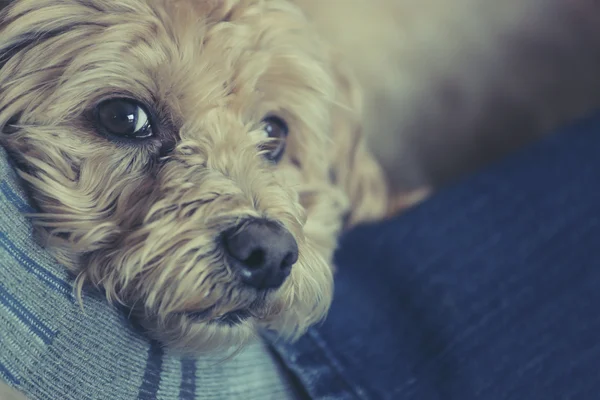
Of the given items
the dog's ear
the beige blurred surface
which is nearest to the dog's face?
the dog's ear

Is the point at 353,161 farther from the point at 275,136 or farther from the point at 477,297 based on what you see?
the point at 477,297

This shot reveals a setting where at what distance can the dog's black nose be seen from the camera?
2.69 feet

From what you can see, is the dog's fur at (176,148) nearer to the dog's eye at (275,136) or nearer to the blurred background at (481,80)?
the dog's eye at (275,136)

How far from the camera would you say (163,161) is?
0.94 m

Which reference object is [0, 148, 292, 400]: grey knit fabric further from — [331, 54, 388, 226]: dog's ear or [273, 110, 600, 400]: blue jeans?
[331, 54, 388, 226]: dog's ear

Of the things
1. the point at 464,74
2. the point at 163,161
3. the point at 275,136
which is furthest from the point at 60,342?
the point at 464,74

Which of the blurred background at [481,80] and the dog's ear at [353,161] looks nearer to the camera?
the dog's ear at [353,161]

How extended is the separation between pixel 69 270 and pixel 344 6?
1.15 metres

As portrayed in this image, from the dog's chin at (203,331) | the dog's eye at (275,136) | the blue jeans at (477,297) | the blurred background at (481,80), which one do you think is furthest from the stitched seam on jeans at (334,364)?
the blurred background at (481,80)

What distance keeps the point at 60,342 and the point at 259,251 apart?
26 centimetres

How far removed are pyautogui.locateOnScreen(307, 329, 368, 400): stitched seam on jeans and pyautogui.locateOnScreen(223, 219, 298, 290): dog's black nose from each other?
0.20 meters

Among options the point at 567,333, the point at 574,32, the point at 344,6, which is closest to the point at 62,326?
the point at 567,333

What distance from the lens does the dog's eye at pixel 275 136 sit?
1134mm

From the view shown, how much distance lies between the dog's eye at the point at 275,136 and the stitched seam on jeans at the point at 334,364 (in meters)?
0.32
